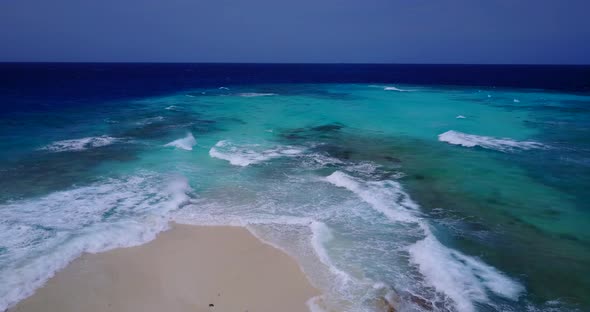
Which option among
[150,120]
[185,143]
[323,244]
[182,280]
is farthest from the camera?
[150,120]

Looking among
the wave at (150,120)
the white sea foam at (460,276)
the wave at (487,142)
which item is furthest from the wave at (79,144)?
the wave at (487,142)

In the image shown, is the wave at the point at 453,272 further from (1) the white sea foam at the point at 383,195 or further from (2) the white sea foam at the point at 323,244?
(2) the white sea foam at the point at 323,244

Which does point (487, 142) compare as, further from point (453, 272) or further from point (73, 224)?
point (73, 224)

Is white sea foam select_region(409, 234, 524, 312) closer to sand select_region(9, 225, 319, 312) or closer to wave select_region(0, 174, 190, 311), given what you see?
sand select_region(9, 225, 319, 312)

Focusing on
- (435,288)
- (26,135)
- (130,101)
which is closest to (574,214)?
(435,288)

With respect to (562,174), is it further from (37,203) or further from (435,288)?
(37,203)

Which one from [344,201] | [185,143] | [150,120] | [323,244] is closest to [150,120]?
[150,120]
